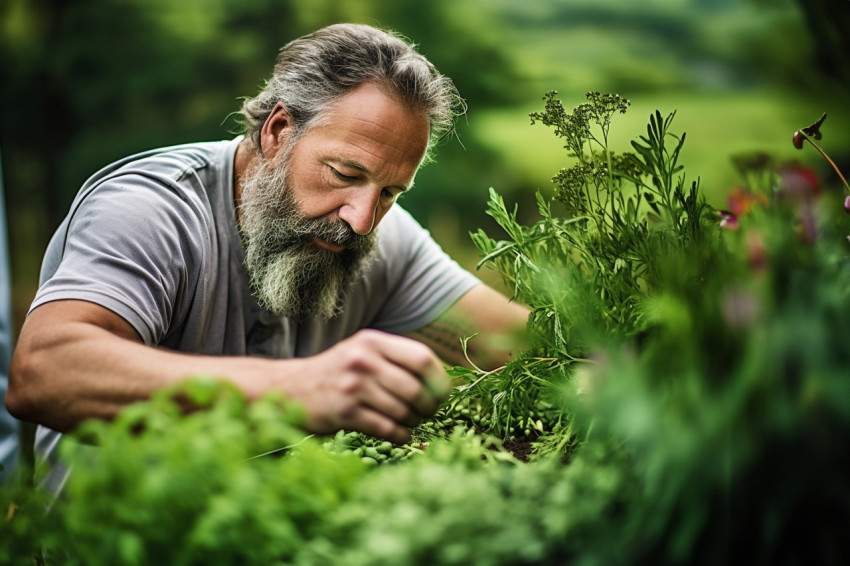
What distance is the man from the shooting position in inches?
34.7

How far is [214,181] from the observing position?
4.97 feet

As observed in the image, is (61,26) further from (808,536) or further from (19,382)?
(808,536)

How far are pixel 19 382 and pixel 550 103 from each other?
851mm

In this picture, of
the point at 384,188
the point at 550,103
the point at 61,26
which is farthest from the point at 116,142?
the point at 550,103

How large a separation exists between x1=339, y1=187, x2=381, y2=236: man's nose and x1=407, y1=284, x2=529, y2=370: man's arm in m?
0.38

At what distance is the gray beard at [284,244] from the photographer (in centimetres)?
142

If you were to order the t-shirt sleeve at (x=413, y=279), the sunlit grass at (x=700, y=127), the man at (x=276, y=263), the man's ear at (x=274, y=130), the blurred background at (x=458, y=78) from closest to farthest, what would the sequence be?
the man at (x=276, y=263)
the man's ear at (x=274, y=130)
the t-shirt sleeve at (x=413, y=279)
the blurred background at (x=458, y=78)
the sunlit grass at (x=700, y=127)

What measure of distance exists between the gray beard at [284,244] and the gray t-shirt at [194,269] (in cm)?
6

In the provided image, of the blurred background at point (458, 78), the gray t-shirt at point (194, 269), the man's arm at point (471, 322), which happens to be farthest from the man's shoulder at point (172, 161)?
the blurred background at point (458, 78)

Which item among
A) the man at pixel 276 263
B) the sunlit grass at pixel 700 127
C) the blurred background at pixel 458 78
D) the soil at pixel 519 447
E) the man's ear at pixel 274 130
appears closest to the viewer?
the man at pixel 276 263

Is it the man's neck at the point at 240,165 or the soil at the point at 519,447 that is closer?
the soil at the point at 519,447

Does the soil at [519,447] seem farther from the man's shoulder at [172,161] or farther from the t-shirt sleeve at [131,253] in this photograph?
the man's shoulder at [172,161]

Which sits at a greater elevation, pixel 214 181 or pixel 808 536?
pixel 214 181

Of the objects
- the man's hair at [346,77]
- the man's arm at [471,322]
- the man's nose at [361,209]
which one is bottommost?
the man's arm at [471,322]
